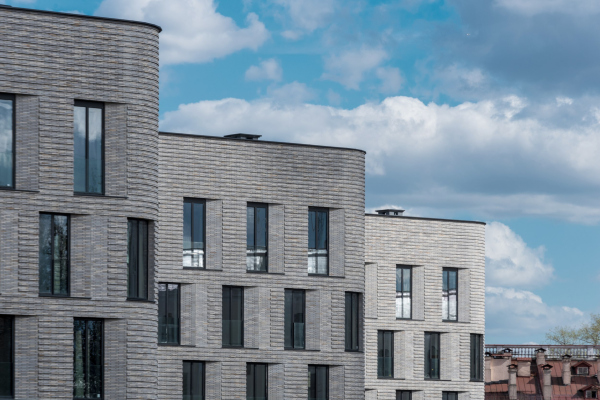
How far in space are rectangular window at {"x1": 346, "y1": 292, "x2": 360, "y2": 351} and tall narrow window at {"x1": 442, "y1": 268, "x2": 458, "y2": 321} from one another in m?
11.0

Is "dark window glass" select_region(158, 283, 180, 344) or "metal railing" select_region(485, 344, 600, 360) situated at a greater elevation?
"dark window glass" select_region(158, 283, 180, 344)

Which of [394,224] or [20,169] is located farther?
[394,224]

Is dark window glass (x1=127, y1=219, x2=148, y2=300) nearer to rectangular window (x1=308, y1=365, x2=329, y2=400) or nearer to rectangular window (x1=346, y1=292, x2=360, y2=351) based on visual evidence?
rectangular window (x1=308, y1=365, x2=329, y2=400)

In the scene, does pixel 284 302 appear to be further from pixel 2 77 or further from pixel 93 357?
pixel 2 77

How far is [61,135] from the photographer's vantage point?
29266 mm

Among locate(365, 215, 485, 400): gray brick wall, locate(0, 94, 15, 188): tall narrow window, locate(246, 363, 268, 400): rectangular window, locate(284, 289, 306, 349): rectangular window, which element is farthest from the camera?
locate(365, 215, 485, 400): gray brick wall

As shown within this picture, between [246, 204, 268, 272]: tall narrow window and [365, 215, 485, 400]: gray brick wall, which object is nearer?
[246, 204, 268, 272]: tall narrow window

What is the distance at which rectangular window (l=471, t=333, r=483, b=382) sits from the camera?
50.9m

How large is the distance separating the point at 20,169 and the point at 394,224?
22929 mm

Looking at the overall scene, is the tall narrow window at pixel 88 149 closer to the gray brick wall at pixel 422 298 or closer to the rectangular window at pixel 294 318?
the rectangular window at pixel 294 318

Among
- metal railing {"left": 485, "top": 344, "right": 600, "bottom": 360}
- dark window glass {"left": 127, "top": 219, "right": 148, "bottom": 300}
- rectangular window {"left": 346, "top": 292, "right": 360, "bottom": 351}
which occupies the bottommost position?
metal railing {"left": 485, "top": 344, "right": 600, "bottom": 360}

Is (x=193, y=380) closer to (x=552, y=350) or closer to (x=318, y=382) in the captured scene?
(x=318, y=382)

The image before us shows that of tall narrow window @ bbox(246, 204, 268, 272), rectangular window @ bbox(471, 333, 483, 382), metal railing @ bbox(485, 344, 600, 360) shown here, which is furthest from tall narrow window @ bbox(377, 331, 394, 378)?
metal railing @ bbox(485, 344, 600, 360)

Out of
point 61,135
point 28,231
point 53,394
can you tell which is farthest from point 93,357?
point 61,135
